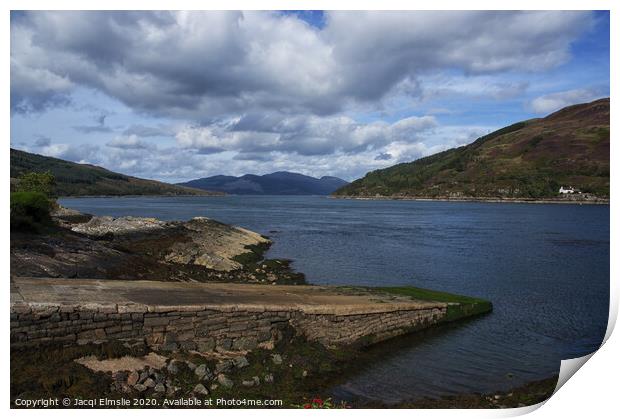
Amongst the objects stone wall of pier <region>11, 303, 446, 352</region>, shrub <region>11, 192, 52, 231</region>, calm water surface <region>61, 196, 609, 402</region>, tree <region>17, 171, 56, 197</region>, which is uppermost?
tree <region>17, 171, 56, 197</region>

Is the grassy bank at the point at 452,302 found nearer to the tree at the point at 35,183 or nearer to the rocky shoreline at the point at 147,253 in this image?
the rocky shoreline at the point at 147,253

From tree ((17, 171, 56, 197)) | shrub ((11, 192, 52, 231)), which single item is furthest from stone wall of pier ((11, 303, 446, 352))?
tree ((17, 171, 56, 197))

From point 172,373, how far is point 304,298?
8000 mm

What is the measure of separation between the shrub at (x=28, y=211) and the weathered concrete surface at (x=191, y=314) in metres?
11.0

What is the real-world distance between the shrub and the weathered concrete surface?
1103cm

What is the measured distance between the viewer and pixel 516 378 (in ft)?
59.7

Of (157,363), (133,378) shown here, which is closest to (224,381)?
(157,363)

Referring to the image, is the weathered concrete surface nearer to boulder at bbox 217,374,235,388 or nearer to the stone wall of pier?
the stone wall of pier

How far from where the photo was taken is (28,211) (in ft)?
95.3

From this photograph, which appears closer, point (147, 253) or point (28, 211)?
point (28, 211)

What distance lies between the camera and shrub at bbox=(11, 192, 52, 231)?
26761 millimetres

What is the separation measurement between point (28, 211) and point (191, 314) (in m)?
19.2

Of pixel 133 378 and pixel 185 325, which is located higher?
pixel 185 325

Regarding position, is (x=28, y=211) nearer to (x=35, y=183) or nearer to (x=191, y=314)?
(x=191, y=314)
